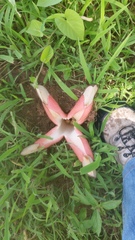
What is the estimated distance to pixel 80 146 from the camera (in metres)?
1.44

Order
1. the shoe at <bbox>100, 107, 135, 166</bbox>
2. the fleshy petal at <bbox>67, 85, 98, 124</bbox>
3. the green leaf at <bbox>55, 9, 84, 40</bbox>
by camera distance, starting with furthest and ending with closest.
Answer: the shoe at <bbox>100, 107, 135, 166</bbox>
the fleshy petal at <bbox>67, 85, 98, 124</bbox>
the green leaf at <bbox>55, 9, 84, 40</bbox>

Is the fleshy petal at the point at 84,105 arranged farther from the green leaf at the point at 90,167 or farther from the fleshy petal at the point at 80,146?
the green leaf at the point at 90,167

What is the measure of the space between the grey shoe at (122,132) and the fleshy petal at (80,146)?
154 mm

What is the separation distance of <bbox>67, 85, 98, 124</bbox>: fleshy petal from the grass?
1.9 inches

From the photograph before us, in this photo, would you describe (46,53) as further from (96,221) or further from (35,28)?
(96,221)

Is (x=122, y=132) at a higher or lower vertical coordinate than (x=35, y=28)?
lower

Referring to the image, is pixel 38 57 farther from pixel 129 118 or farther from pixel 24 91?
pixel 129 118

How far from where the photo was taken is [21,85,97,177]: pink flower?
1.40 meters

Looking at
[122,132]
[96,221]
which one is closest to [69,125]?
[122,132]

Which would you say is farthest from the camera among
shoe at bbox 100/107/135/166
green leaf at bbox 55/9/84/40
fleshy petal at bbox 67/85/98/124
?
shoe at bbox 100/107/135/166

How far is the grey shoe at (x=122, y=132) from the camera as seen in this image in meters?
1.53

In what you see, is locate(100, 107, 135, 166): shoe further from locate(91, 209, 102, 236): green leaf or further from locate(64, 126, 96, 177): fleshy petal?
locate(91, 209, 102, 236): green leaf

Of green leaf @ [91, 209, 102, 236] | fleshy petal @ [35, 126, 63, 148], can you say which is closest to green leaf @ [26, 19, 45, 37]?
fleshy petal @ [35, 126, 63, 148]

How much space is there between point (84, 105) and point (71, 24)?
1.08ft
